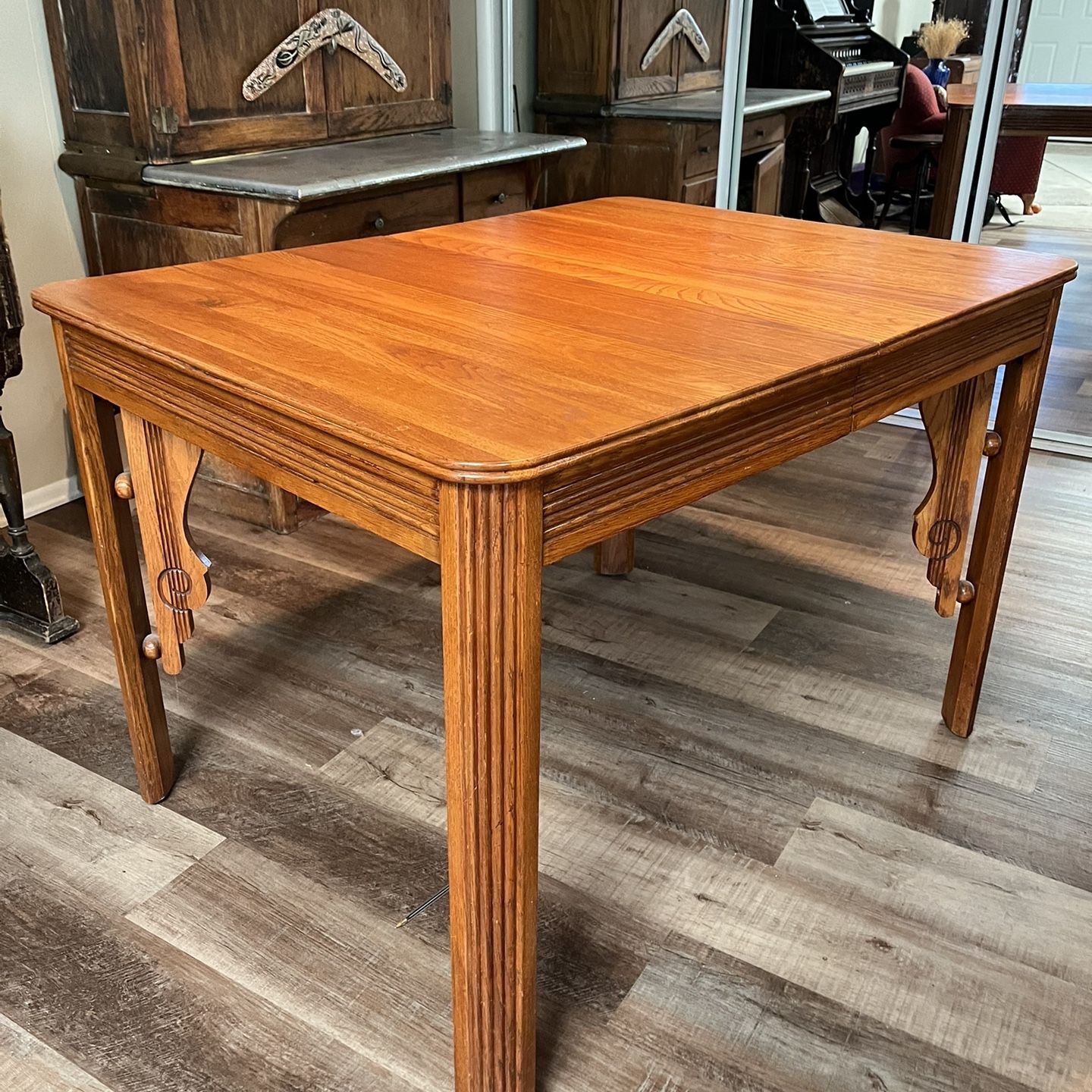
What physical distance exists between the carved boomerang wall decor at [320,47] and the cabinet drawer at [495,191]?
39cm

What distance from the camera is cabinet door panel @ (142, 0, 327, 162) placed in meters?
2.21

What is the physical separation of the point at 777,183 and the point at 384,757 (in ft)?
8.23

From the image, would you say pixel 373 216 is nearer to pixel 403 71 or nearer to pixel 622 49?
pixel 403 71

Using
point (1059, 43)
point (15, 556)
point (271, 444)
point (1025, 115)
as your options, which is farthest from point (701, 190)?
point (271, 444)

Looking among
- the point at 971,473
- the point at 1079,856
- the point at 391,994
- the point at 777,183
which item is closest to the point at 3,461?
the point at 391,994

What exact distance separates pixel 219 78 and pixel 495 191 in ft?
2.33

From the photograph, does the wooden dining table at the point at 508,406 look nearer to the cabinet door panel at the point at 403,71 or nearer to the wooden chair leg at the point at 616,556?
the wooden chair leg at the point at 616,556

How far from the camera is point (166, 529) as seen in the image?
139 centimetres

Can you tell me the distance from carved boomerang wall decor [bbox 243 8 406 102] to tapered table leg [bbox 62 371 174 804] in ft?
4.36

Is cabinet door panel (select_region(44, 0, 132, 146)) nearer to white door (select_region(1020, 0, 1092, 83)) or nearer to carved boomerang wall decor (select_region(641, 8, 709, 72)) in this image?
carved boomerang wall decor (select_region(641, 8, 709, 72))

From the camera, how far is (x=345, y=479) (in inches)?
37.7

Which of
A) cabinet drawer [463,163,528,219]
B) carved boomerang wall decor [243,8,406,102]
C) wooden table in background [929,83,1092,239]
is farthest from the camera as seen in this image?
wooden table in background [929,83,1092,239]

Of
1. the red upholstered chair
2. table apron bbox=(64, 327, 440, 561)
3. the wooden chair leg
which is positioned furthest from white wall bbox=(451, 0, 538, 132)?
table apron bbox=(64, 327, 440, 561)

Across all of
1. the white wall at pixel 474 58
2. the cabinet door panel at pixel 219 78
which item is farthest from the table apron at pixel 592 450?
the white wall at pixel 474 58
